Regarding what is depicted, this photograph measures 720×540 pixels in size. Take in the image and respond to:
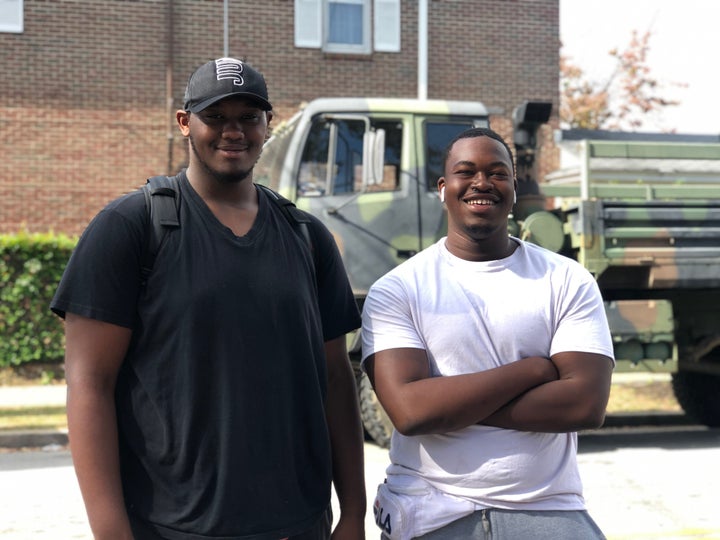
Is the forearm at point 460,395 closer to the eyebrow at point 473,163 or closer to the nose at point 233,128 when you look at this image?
the eyebrow at point 473,163

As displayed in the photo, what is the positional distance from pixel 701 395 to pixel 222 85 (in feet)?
26.4

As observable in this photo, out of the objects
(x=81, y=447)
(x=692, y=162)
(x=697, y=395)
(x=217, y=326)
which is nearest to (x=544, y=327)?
(x=217, y=326)

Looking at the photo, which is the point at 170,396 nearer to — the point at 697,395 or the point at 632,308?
the point at 632,308

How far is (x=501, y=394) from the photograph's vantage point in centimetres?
224

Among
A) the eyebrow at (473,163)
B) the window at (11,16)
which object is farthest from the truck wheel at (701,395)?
the window at (11,16)

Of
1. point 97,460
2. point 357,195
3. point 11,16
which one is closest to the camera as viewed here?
point 97,460

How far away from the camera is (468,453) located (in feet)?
7.41

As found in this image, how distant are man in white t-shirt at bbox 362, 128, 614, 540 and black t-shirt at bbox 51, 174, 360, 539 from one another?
12.5 inches

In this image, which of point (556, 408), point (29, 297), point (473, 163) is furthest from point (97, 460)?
point (29, 297)

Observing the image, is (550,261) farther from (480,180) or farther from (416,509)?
(416,509)

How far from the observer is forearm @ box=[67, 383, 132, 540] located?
2004mm

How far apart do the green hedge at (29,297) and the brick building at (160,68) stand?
1226mm

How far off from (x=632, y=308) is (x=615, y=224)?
2.33 feet

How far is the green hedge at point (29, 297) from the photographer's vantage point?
12008 mm
